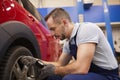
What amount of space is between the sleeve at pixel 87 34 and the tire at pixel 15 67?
1.44 ft

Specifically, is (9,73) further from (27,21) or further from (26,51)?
(27,21)

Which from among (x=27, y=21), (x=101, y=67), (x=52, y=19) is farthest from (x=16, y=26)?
(x=101, y=67)

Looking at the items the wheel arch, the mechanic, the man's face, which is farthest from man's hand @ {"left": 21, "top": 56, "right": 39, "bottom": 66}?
the man's face

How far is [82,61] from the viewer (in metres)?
2.08

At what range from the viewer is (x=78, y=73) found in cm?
212

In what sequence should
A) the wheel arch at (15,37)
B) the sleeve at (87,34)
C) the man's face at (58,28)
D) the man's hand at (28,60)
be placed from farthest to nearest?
the man's face at (58,28)
the sleeve at (87,34)
the man's hand at (28,60)
the wheel arch at (15,37)

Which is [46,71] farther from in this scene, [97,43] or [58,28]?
[97,43]

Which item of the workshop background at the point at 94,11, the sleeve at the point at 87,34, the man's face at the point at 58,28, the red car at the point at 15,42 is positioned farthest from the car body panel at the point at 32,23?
the workshop background at the point at 94,11

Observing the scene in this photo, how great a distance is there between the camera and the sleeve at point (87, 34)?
7.05 feet

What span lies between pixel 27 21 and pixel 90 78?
0.71 m

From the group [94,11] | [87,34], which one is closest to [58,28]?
[87,34]

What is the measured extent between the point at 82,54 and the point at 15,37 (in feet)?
1.82

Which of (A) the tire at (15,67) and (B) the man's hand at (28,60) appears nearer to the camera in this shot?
(A) the tire at (15,67)

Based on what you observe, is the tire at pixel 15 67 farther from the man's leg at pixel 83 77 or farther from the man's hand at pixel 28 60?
the man's leg at pixel 83 77
